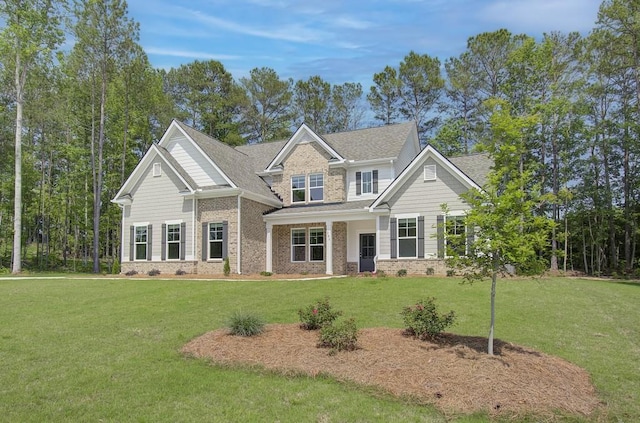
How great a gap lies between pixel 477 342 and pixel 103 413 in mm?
6073

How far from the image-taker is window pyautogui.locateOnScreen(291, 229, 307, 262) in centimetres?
2380

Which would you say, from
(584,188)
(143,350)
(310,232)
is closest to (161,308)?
(143,350)

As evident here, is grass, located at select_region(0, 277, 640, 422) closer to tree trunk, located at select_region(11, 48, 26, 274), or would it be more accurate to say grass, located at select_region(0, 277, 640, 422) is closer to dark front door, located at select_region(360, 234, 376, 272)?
dark front door, located at select_region(360, 234, 376, 272)

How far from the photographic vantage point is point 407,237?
66.2ft

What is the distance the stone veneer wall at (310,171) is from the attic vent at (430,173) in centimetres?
509

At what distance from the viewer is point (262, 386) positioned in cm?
611

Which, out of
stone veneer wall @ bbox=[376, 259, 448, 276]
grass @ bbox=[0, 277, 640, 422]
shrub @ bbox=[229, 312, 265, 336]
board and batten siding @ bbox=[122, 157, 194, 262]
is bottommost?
grass @ bbox=[0, 277, 640, 422]

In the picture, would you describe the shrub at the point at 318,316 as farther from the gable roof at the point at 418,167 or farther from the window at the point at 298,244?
the window at the point at 298,244

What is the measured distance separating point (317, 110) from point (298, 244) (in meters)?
22.3

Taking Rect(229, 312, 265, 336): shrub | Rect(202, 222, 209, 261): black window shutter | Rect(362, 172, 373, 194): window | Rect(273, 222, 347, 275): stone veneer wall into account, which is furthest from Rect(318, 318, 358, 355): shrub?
Rect(362, 172, 373, 194): window

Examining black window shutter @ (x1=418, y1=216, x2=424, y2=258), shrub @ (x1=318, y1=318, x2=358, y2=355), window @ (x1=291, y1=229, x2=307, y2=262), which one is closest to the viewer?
shrub @ (x1=318, y1=318, x2=358, y2=355)

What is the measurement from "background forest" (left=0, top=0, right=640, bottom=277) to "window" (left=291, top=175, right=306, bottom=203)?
10.7m

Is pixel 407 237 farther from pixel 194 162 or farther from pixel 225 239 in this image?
pixel 194 162

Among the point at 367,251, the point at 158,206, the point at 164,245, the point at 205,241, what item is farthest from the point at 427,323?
the point at 158,206
